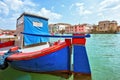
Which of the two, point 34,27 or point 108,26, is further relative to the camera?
point 108,26

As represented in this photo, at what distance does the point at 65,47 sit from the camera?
4516 mm

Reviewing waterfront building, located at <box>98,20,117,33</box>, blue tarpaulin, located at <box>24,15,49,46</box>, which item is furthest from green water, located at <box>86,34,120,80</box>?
waterfront building, located at <box>98,20,117,33</box>

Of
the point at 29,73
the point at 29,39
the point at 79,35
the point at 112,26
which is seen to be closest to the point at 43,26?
the point at 29,39

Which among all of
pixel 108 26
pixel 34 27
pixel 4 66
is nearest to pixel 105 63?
pixel 34 27

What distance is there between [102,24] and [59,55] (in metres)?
115

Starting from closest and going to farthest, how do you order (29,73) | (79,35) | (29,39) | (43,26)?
1. (79,35)
2. (29,73)
3. (29,39)
4. (43,26)

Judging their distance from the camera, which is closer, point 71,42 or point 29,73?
point 71,42

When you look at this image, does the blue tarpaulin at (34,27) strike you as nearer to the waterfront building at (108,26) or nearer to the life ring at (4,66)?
the life ring at (4,66)

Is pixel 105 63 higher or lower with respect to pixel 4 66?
lower

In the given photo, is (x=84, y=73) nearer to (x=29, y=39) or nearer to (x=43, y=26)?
(x=29, y=39)

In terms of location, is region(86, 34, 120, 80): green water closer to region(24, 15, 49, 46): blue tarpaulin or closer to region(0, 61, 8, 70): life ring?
region(24, 15, 49, 46): blue tarpaulin

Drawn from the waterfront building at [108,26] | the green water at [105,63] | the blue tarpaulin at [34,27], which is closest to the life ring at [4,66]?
the blue tarpaulin at [34,27]

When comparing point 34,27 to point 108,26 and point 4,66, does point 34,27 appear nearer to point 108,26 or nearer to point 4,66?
point 4,66

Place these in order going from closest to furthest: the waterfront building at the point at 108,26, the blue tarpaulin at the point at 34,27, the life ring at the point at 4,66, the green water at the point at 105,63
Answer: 1. the life ring at the point at 4,66
2. the blue tarpaulin at the point at 34,27
3. the green water at the point at 105,63
4. the waterfront building at the point at 108,26
